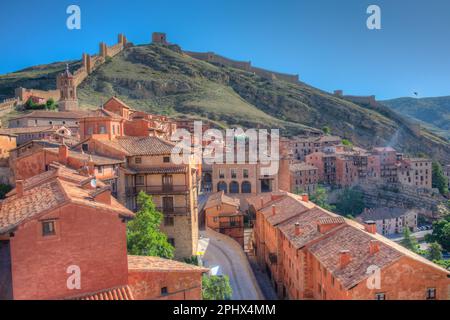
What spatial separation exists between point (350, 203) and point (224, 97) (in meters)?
66.3

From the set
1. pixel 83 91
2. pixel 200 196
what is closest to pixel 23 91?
pixel 83 91

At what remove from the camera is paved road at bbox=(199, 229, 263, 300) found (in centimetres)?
3411

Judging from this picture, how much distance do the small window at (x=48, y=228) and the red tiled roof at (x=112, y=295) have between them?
2.89 m

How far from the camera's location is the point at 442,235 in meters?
72.4

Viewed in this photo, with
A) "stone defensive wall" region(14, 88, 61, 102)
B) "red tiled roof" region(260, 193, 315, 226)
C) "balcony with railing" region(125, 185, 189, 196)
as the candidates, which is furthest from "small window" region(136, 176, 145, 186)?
"stone defensive wall" region(14, 88, 61, 102)

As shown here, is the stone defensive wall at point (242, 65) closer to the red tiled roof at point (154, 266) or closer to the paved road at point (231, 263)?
the paved road at point (231, 263)

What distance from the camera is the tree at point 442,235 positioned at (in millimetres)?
71438

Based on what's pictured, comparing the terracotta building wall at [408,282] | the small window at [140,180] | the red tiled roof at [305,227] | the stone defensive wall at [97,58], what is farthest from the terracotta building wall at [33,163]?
the stone defensive wall at [97,58]

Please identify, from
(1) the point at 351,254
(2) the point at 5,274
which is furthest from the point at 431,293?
(2) the point at 5,274

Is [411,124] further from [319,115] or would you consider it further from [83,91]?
[83,91]

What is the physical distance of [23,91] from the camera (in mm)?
96188

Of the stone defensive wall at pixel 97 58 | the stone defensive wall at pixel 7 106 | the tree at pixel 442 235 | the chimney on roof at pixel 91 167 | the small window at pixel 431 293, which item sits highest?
the stone defensive wall at pixel 97 58

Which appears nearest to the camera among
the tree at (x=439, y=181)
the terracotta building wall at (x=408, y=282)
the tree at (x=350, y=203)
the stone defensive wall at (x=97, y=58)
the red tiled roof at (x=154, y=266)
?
the red tiled roof at (x=154, y=266)

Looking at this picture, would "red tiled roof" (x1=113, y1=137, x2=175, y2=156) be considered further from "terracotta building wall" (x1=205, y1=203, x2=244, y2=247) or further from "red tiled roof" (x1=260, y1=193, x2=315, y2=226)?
"terracotta building wall" (x1=205, y1=203, x2=244, y2=247)
